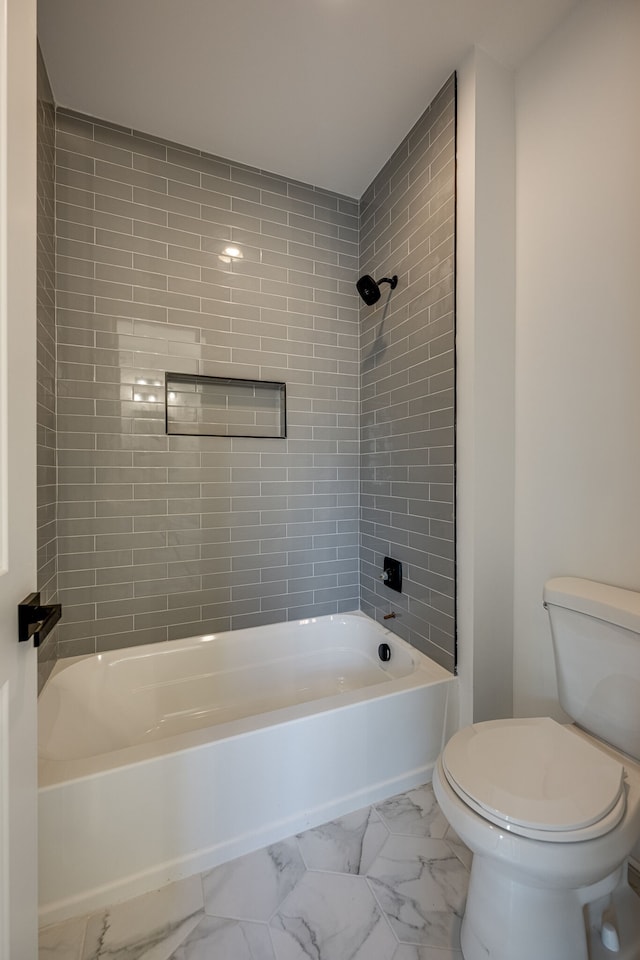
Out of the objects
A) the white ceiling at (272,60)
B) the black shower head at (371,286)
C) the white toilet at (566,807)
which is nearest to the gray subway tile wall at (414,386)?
the black shower head at (371,286)

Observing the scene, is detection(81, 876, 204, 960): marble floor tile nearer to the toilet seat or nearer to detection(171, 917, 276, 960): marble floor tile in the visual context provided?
detection(171, 917, 276, 960): marble floor tile

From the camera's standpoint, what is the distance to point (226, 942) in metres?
1.03

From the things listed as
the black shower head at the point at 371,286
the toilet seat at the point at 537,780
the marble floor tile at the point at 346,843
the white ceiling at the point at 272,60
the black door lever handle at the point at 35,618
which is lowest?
the marble floor tile at the point at 346,843

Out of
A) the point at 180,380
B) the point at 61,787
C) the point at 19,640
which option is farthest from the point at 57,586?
the point at 19,640

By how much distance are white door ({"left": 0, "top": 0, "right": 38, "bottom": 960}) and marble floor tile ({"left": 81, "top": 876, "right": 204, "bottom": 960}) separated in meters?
0.44

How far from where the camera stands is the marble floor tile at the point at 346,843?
124cm

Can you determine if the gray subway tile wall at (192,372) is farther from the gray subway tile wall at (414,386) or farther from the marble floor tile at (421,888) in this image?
the marble floor tile at (421,888)

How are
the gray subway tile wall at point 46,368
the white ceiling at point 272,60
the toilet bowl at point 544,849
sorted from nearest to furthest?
the toilet bowl at point 544,849 < the white ceiling at point 272,60 < the gray subway tile wall at point 46,368

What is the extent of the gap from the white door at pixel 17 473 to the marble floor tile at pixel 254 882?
0.58m

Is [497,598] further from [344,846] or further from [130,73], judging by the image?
[130,73]

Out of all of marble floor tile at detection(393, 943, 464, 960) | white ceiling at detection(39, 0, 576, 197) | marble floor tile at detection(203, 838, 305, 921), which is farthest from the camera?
white ceiling at detection(39, 0, 576, 197)

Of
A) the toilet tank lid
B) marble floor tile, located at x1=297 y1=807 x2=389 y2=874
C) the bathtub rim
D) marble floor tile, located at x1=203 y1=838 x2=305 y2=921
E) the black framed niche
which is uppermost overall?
the black framed niche

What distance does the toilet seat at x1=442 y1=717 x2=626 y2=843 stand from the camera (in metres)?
0.83

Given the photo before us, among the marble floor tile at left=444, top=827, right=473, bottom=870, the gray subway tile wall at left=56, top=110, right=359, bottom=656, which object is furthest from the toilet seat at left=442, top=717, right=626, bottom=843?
the gray subway tile wall at left=56, top=110, right=359, bottom=656
